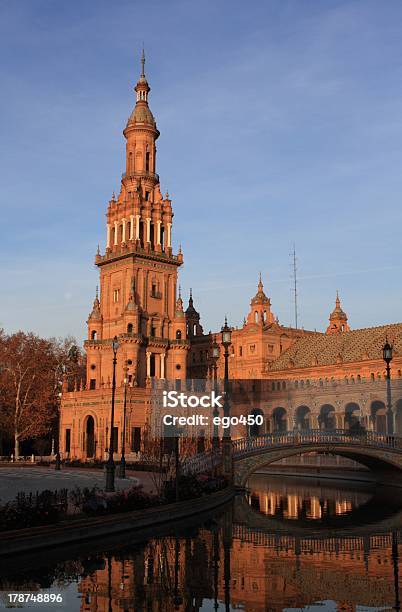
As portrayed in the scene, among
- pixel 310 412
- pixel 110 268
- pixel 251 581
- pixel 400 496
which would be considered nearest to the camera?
pixel 251 581

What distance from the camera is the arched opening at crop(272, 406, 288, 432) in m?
97.2

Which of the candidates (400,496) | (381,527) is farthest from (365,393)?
(381,527)

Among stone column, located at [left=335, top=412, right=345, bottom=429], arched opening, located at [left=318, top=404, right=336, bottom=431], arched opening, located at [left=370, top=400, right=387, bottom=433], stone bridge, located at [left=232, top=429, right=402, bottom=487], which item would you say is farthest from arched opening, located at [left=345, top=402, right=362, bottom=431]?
stone bridge, located at [left=232, top=429, right=402, bottom=487]

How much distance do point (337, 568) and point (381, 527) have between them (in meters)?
13.0

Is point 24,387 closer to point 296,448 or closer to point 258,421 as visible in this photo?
point 258,421

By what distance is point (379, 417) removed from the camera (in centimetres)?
8631

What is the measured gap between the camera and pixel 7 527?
23.6 m

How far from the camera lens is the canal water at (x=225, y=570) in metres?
19.9

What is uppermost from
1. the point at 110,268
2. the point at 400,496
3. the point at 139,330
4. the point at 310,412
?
the point at 110,268

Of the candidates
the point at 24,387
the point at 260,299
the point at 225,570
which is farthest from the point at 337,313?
the point at 225,570

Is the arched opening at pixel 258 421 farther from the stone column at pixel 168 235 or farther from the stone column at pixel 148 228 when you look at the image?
the stone column at pixel 148 228

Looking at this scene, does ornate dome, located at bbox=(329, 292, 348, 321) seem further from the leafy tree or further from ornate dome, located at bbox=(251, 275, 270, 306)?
the leafy tree

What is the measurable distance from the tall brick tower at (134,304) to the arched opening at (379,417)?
26674mm

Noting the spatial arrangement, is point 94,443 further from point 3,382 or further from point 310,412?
point 310,412
